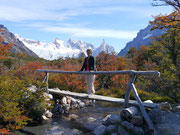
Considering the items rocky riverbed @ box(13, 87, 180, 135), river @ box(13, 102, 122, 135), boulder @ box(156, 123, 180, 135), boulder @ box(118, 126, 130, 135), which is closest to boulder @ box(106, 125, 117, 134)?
rocky riverbed @ box(13, 87, 180, 135)

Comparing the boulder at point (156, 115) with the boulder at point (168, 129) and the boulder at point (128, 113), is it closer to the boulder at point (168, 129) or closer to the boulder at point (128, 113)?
the boulder at point (168, 129)

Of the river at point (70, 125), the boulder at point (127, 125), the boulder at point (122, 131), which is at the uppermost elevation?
the boulder at point (127, 125)

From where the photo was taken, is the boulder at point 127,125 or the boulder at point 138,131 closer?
the boulder at point 138,131

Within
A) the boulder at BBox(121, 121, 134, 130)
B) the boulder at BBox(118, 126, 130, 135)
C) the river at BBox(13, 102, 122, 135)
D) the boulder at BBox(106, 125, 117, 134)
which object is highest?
the boulder at BBox(121, 121, 134, 130)

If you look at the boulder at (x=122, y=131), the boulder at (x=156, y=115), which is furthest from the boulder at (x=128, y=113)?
the boulder at (x=156, y=115)

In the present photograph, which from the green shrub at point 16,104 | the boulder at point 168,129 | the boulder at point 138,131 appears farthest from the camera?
the green shrub at point 16,104

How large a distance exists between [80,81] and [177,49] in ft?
21.5

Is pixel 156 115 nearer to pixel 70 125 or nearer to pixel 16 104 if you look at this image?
pixel 70 125

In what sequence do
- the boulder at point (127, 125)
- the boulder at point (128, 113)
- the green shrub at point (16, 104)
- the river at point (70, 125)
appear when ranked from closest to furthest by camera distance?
the boulder at point (127, 125)
the boulder at point (128, 113)
the green shrub at point (16, 104)
the river at point (70, 125)

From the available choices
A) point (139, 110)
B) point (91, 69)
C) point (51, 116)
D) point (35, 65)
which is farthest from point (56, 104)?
point (35, 65)

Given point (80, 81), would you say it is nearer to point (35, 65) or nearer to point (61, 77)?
point (61, 77)

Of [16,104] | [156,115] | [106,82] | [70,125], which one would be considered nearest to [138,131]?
[156,115]

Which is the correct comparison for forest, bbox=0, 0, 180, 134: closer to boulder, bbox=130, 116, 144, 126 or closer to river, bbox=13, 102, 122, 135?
river, bbox=13, 102, 122, 135

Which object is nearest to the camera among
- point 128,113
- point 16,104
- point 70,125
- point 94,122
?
point 128,113
